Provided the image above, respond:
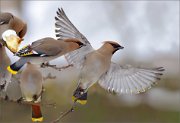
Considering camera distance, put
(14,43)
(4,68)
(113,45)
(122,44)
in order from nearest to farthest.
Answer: (14,43) → (113,45) → (4,68) → (122,44)

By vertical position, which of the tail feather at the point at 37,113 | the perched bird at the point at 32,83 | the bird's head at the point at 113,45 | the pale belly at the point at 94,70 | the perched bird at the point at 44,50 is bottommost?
the tail feather at the point at 37,113

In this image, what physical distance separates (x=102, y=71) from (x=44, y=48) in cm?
30

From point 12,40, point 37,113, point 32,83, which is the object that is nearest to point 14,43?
point 12,40

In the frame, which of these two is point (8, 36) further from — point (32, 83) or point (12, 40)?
point (32, 83)

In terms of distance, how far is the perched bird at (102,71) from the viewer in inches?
66.4

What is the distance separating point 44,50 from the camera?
1.52 meters

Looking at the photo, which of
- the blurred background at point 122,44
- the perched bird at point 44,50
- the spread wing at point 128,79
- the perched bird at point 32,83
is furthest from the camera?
the blurred background at point 122,44

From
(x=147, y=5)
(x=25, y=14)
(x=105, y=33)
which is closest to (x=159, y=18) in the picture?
(x=147, y=5)

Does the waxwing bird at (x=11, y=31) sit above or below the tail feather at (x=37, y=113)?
above

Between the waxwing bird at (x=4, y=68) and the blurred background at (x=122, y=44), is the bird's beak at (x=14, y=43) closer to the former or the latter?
the waxwing bird at (x=4, y=68)

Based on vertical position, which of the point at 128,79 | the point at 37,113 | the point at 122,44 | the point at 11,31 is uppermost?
the point at 122,44

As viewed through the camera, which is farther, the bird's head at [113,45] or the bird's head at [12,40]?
the bird's head at [113,45]

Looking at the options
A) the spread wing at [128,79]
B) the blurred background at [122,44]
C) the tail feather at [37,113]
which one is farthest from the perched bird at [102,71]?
the blurred background at [122,44]

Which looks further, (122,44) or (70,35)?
(122,44)
